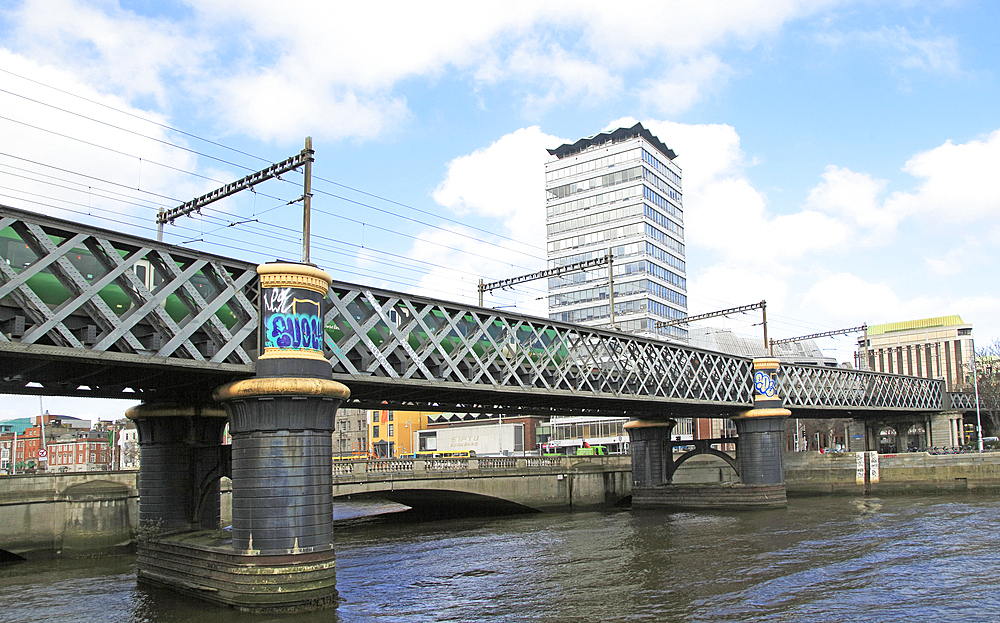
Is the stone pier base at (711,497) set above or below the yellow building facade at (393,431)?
below

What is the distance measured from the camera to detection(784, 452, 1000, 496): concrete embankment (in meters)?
73.5

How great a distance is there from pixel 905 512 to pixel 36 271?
→ 183 ft

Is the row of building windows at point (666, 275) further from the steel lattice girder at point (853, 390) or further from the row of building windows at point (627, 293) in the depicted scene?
the steel lattice girder at point (853, 390)

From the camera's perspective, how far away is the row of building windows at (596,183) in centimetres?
14625

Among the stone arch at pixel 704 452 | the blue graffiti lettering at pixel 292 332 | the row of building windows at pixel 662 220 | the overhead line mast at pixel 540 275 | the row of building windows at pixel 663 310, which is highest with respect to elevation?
the row of building windows at pixel 662 220

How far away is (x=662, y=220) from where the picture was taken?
15100 centimetres

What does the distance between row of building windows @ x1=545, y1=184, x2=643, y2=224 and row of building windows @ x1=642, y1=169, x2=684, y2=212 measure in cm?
342

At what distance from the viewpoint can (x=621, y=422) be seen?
130 meters

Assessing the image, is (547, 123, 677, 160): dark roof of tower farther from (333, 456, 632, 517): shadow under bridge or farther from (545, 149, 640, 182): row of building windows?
(333, 456, 632, 517): shadow under bridge

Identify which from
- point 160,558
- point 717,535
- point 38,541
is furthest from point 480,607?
point 38,541

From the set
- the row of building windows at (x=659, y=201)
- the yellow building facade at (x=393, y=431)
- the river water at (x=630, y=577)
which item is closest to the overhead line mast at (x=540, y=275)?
the river water at (x=630, y=577)

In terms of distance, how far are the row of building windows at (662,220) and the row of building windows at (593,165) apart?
7.12 m

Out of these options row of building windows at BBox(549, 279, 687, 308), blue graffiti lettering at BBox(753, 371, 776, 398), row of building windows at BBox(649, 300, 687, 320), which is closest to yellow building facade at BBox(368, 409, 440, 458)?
row of building windows at BBox(549, 279, 687, 308)

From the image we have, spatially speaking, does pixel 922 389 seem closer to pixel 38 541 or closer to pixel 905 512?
pixel 905 512
